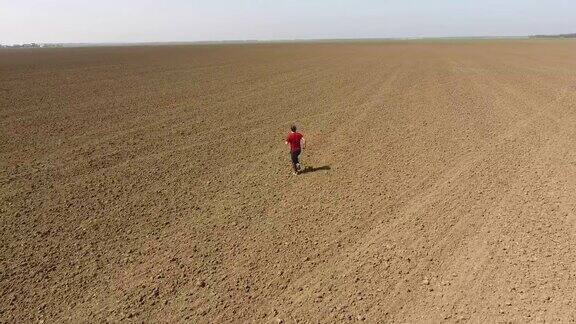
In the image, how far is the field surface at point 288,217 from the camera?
5855mm

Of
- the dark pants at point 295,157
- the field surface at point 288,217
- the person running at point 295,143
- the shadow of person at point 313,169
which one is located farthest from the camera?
the shadow of person at point 313,169

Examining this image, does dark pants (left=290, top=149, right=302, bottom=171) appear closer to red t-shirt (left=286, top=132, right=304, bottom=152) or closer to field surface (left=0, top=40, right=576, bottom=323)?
red t-shirt (left=286, top=132, right=304, bottom=152)

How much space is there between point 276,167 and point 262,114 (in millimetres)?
6598

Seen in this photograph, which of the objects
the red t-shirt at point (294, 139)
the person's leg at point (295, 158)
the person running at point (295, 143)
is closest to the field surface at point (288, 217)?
the person's leg at point (295, 158)

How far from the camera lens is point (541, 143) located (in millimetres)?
12242

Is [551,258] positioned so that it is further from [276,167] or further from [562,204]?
[276,167]

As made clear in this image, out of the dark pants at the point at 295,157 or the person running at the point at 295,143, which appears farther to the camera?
the dark pants at the point at 295,157

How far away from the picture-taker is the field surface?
19.2 ft

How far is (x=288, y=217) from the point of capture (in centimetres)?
817

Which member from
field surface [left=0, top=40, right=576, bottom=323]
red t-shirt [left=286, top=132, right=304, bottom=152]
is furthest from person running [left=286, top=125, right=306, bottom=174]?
field surface [left=0, top=40, right=576, bottom=323]

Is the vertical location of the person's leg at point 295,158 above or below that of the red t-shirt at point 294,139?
below

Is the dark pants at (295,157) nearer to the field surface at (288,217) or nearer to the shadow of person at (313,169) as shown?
the shadow of person at (313,169)

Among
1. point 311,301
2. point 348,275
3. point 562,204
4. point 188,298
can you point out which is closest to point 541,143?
point 562,204

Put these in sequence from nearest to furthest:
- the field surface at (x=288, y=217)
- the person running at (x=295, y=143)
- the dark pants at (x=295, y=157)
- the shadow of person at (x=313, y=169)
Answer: the field surface at (x=288, y=217), the person running at (x=295, y=143), the dark pants at (x=295, y=157), the shadow of person at (x=313, y=169)
